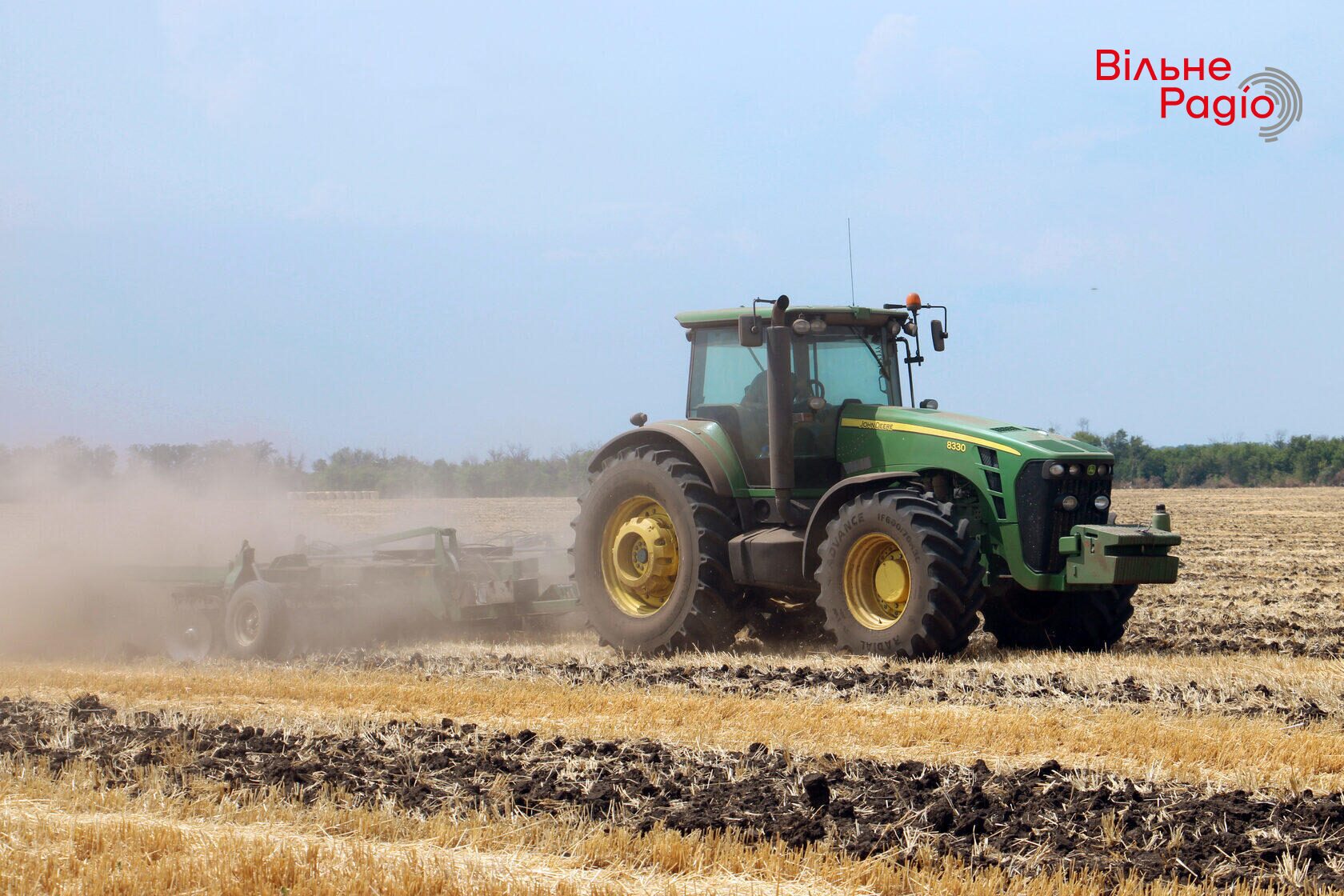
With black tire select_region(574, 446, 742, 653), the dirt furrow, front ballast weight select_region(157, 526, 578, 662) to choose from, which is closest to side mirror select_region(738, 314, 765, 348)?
black tire select_region(574, 446, 742, 653)

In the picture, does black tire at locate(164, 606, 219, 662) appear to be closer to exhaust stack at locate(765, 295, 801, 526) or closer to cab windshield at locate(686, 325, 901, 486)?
cab windshield at locate(686, 325, 901, 486)

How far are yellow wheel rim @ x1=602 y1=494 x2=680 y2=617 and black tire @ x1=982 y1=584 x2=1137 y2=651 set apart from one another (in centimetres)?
235

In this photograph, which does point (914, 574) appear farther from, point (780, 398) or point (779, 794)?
point (779, 794)

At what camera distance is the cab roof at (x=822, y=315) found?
10.0 m

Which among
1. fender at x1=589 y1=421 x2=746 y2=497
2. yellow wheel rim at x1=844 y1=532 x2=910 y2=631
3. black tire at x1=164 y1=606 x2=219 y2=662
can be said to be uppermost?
fender at x1=589 y1=421 x2=746 y2=497

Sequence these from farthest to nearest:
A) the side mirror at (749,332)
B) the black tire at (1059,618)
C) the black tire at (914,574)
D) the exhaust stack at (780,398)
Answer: the black tire at (1059,618), the exhaust stack at (780,398), the side mirror at (749,332), the black tire at (914,574)

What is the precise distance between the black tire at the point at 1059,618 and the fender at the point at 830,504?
1220 millimetres

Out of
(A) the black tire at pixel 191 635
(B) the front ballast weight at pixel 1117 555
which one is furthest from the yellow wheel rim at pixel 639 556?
(A) the black tire at pixel 191 635

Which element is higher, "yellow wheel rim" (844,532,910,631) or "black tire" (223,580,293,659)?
"yellow wheel rim" (844,532,910,631)

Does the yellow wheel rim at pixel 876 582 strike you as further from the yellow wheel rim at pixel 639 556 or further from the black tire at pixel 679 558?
the yellow wheel rim at pixel 639 556

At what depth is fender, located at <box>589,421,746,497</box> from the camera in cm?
1003

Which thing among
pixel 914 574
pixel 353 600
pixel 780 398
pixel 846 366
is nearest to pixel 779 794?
pixel 914 574

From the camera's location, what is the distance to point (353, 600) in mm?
11625

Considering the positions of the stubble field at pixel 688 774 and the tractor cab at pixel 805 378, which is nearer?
the stubble field at pixel 688 774
